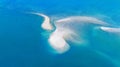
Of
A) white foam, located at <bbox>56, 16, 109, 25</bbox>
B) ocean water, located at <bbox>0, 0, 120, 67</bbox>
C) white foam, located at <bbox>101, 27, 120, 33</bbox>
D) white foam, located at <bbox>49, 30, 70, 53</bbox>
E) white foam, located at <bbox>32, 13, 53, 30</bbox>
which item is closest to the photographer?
ocean water, located at <bbox>0, 0, 120, 67</bbox>

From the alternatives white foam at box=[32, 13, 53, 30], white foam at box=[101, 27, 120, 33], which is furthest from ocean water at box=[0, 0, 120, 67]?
white foam at box=[32, 13, 53, 30]

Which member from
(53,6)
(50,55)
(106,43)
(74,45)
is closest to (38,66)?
(50,55)

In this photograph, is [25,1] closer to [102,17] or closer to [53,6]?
[53,6]

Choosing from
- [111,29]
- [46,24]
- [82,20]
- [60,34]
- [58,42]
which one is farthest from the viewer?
[82,20]

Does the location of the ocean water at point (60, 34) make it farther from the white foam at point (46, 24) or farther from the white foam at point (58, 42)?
the white foam at point (46, 24)

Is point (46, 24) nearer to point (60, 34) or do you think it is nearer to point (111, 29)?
point (60, 34)

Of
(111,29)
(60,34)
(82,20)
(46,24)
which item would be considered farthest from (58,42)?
(111,29)

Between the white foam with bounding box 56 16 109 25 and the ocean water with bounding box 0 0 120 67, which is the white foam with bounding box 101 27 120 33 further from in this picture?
the white foam with bounding box 56 16 109 25

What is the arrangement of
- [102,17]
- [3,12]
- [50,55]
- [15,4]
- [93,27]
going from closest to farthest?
1. [50,55]
2. [93,27]
3. [102,17]
4. [3,12]
5. [15,4]
